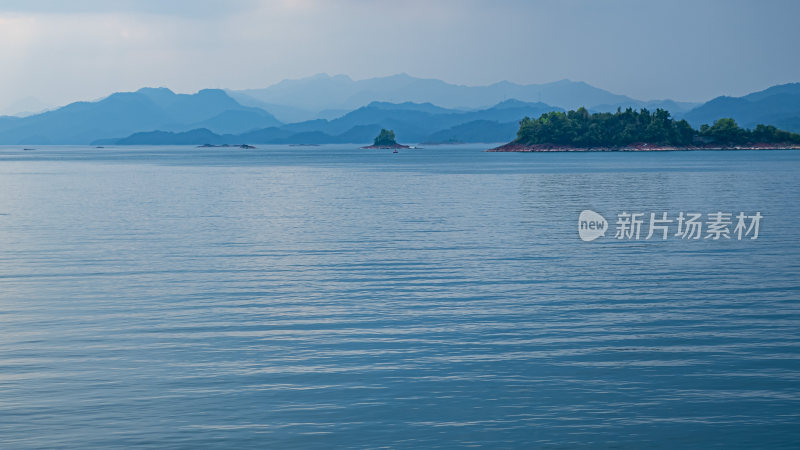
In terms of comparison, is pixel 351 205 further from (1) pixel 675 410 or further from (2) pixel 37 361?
(1) pixel 675 410

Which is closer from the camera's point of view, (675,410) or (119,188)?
(675,410)

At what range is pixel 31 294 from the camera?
101 ft

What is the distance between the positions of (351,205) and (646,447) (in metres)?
61.2

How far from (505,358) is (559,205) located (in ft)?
172

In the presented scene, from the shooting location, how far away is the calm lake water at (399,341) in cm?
1633

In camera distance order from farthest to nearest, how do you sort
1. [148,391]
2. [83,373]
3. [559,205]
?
1. [559,205]
2. [83,373]
3. [148,391]

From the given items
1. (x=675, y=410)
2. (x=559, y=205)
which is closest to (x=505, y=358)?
Result: (x=675, y=410)

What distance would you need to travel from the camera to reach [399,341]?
75.2ft

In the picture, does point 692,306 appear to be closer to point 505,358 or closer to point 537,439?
point 505,358

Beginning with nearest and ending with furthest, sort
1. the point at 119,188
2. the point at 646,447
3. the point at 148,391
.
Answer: the point at 646,447 → the point at 148,391 → the point at 119,188

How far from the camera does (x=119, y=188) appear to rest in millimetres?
105000

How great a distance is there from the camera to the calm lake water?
16328 mm

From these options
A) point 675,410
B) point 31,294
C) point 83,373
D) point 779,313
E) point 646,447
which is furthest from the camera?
point 31,294

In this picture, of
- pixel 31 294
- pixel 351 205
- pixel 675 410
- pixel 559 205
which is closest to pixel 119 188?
pixel 351 205
